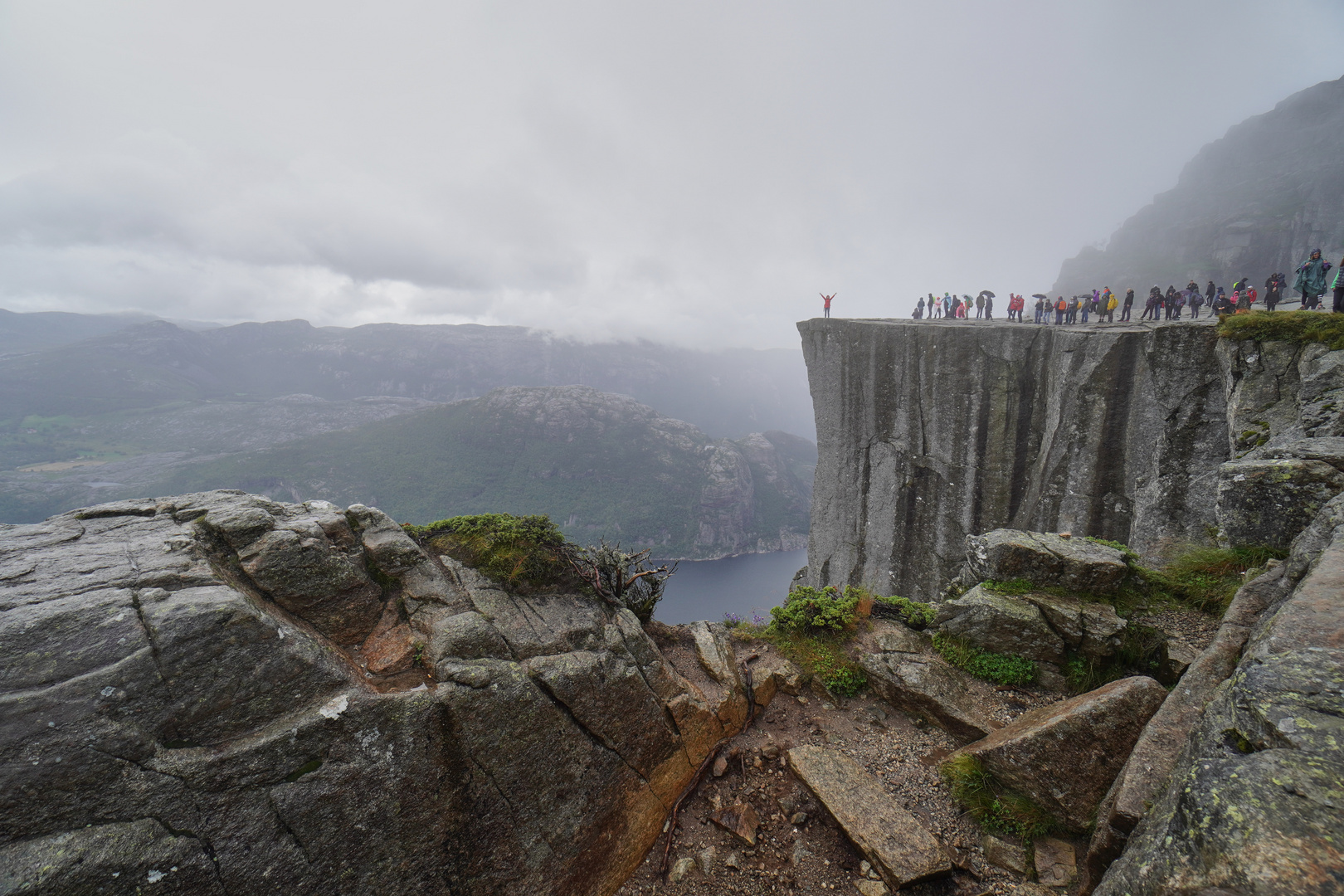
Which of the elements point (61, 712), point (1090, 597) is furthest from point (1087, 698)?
point (61, 712)

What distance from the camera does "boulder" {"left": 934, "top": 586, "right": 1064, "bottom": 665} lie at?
9.03m

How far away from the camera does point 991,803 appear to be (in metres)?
6.84

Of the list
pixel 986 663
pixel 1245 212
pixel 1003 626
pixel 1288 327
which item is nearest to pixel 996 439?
pixel 1288 327

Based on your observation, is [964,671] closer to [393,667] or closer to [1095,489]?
[393,667]

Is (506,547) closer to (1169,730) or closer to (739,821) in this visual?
(739,821)

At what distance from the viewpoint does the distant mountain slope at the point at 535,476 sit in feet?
446

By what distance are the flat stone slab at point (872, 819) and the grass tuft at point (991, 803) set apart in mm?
896

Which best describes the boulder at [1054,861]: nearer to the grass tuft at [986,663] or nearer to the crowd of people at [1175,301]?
the grass tuft at [986,663]

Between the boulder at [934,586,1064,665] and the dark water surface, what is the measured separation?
254ft

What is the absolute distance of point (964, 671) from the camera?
9.43 meters

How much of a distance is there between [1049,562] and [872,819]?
21.3 ft

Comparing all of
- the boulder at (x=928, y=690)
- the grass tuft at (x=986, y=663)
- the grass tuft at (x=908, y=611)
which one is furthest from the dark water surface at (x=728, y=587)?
the boulder at (x=928, y=690)

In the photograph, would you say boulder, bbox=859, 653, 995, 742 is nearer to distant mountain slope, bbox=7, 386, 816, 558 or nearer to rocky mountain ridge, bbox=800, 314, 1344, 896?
rocky mountain ridge, bbox=800, 314, 1344, 896

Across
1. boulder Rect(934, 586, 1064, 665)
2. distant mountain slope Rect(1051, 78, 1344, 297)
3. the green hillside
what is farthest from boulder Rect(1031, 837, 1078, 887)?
the green hillside
